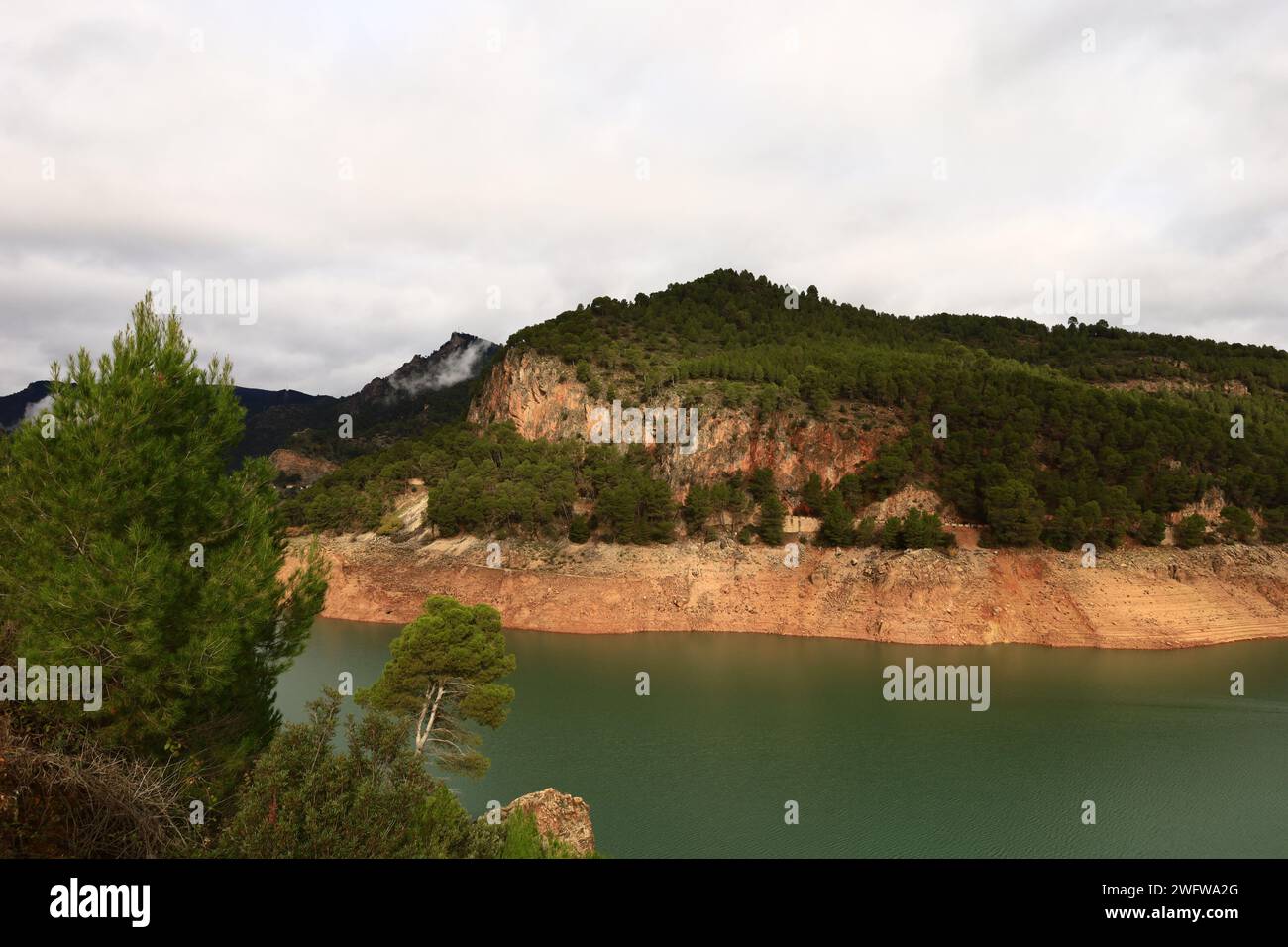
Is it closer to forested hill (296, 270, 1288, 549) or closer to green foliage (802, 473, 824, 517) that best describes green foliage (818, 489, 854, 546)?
forested hill (296, 270, 1288, 549)

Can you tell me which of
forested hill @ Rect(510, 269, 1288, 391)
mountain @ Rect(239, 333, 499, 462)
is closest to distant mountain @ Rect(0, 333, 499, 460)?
mountain @ Rect(239, 333, 499, 462)

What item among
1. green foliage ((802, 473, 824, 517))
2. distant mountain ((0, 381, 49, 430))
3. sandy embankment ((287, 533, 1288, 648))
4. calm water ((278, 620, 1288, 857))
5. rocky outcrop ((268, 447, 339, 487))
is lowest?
calm water ((278, 620, 1288, 857))

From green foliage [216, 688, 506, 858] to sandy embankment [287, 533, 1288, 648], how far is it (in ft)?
127

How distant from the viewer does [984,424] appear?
5653cm

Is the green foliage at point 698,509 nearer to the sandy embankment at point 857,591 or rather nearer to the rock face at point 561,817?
the sandy embankment at point 857,591

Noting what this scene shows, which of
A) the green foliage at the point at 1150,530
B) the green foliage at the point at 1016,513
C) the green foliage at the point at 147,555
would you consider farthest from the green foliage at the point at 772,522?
the green foliage at the point at 147,555

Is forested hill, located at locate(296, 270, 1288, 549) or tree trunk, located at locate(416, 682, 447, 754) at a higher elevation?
forested hill, located at locate(296, 270, 1288, 549)

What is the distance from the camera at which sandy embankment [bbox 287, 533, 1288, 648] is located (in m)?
43.0

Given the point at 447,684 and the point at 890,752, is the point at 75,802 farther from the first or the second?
the point at 890,752

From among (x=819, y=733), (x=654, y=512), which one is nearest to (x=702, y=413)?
(x=654, y=512)

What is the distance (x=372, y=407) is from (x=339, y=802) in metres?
156

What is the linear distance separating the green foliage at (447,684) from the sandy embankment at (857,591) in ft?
90.5

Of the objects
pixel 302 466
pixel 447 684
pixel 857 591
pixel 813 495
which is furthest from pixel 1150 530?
pixel 302 466
